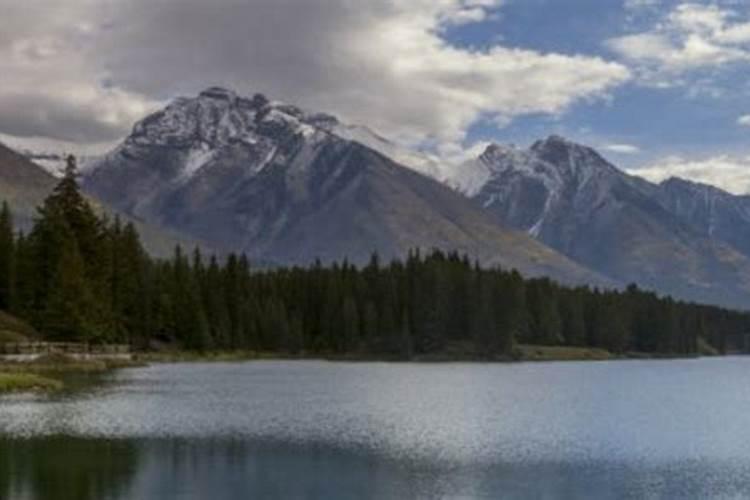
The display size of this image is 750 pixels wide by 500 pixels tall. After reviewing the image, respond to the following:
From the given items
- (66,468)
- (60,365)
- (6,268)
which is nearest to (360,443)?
(66,468)

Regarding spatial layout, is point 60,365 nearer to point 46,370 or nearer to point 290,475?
point 46,370

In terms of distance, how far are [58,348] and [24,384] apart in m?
41.4

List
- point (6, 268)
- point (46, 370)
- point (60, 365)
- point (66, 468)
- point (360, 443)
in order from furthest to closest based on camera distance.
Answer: point (6, 268)
point (60, 365)
point (46, 370)
point (360, 443)
point (66, 468)

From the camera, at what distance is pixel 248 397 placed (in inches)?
4599

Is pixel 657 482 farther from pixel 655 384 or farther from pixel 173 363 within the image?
pixel 173 363

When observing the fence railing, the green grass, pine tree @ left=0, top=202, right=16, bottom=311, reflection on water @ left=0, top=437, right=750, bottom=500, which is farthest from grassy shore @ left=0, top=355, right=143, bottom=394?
reflection on water @ left=0, top=437, right=750, bottom=500

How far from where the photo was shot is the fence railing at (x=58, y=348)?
142 meters

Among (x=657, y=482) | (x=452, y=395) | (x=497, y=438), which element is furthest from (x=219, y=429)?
(x=452, y=395)

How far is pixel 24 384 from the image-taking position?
112 meters

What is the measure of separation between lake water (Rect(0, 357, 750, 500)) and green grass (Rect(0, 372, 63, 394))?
4145 millimetres

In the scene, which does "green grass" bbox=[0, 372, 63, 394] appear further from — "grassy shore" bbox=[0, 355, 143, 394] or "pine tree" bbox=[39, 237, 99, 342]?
"pine tree" bbox=[39, 237, 99, 342]

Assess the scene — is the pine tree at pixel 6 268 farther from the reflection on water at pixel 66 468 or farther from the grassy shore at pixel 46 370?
the reflection on water at pixel 66 468

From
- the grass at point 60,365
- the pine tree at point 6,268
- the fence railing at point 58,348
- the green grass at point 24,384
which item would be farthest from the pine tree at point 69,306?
the green grass at point 24,384

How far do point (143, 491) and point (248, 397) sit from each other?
5955cm
